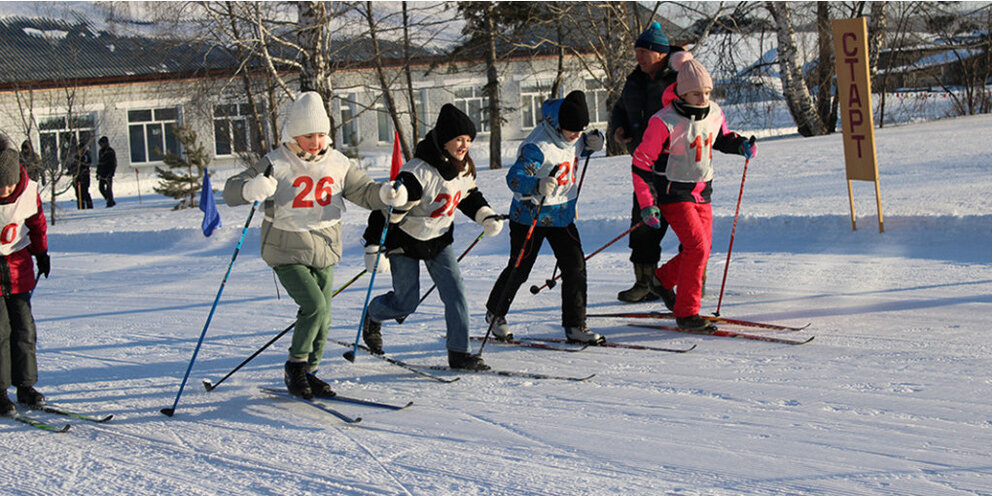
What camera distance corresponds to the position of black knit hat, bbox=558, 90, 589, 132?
19.0 feet

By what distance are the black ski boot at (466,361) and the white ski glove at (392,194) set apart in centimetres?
104

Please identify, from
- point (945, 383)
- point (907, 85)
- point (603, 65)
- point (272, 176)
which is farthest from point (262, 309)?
point (907, 85)

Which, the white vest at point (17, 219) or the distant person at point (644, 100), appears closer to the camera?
the white vest at point (17, 219)

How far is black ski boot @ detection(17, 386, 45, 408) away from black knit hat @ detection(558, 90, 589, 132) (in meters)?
3.41

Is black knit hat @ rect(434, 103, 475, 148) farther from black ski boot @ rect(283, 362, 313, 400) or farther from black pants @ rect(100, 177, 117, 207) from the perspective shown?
black pants @ rect(100, 177, 117, 207)

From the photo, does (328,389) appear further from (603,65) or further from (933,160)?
(603,65)

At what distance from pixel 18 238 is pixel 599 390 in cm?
324

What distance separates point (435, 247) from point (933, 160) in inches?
392

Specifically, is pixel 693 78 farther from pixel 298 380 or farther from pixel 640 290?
pixel 298 380

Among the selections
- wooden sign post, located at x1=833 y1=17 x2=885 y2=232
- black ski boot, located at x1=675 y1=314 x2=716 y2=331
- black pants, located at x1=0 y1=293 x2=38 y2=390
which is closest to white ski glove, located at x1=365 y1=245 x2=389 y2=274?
black pants, located at x1=0 y1=293 x2=38 y2=390

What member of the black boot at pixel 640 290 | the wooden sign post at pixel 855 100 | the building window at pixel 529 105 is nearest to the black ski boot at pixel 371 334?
the black boot at pixel 640 290

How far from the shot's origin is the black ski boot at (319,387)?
201 inches

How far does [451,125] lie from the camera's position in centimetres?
523

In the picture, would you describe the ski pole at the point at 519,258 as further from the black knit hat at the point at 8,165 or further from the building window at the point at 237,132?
the building window at the point at 237,132
